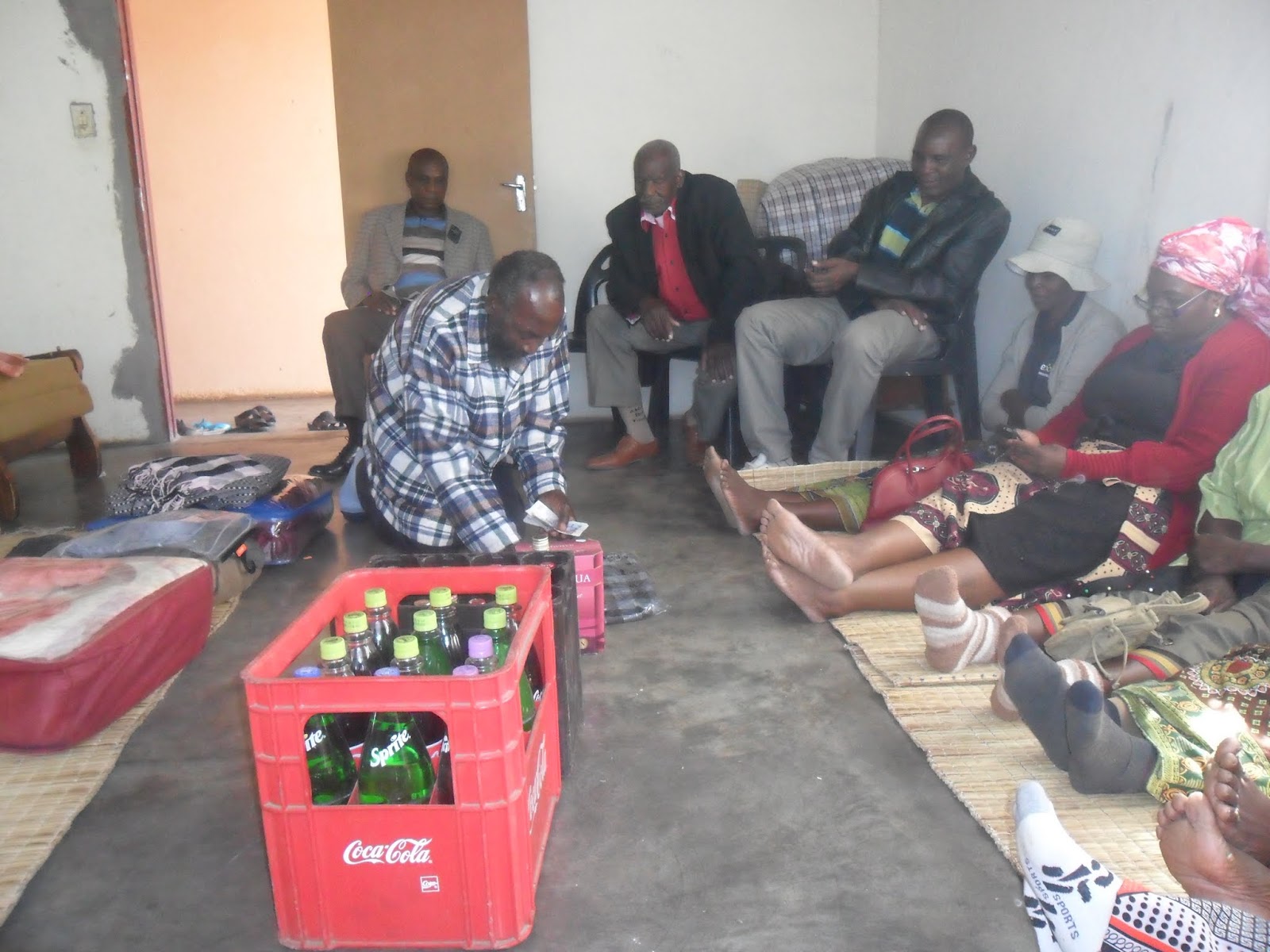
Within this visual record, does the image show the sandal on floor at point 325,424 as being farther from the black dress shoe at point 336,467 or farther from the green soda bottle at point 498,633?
the green soda bottle at point 498,633

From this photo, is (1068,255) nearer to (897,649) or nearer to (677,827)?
(897,649)

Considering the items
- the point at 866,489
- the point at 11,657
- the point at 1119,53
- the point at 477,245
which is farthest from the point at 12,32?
the point at 1119,53

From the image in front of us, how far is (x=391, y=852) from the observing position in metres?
1.37

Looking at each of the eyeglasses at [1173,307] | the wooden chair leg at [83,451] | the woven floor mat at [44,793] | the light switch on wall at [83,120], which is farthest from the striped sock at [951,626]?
the light switch on wall at [83,120]

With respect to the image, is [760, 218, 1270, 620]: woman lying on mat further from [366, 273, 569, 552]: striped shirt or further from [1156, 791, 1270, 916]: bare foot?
[1156, 791, 1270, 916]: bare foot

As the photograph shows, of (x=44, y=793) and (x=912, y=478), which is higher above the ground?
(x=912, y=478)

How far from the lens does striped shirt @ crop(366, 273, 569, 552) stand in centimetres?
241

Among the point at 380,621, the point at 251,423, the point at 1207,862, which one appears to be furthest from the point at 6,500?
the point at 1207,862

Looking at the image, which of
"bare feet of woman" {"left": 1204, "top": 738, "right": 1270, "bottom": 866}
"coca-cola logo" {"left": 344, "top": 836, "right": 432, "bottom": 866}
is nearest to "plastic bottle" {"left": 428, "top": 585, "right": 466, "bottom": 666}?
"coca-cola logo" {"left": 344, "top": 836, "right": 432, "bottom": 866}

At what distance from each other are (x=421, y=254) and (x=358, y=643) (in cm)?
339

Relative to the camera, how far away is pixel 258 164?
604 centimetres

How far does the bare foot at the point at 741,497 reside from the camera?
3.18 metres

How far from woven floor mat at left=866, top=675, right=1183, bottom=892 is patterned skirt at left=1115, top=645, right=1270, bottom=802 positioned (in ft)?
0.33

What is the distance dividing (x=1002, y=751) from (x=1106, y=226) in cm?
209
